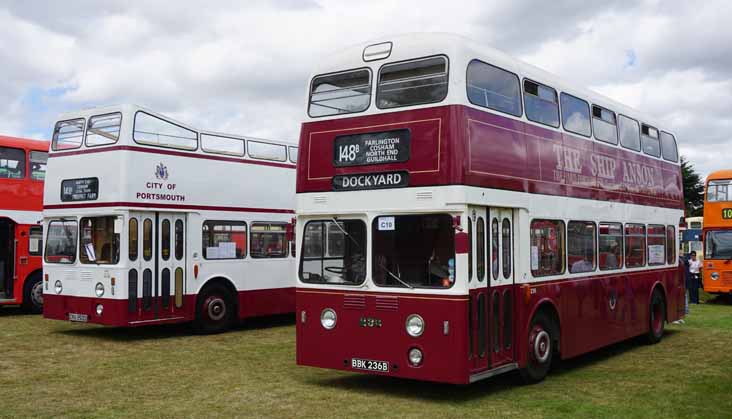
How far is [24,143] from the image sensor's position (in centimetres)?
2002

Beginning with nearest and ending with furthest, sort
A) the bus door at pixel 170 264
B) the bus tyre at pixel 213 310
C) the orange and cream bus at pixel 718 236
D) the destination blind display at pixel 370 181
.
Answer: the destination blind display at pixel 370 181, the bus door at pixel 170 264, the bus tyre at pixel 213 310, the orange and cream bus at pixel 718 236

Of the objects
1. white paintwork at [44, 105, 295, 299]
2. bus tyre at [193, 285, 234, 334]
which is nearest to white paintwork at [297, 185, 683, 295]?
white paintwork at [44, 105, 295, 299]

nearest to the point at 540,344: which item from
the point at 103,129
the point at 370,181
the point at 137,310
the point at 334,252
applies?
the point at 334,252

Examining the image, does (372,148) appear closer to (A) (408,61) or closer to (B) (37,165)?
(A) (408,61)

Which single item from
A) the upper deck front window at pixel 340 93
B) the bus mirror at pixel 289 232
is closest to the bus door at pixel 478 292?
the upper deck front window at pixel 340 93

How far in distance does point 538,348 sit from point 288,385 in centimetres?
340

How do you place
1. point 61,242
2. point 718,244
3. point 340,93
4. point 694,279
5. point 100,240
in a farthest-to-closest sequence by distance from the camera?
point 694,279 → point 718,244 → point 61,242 → point 100,240 → point 340,93

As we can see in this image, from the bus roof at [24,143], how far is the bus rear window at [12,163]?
127 millimetres

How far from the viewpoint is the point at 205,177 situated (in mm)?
16078

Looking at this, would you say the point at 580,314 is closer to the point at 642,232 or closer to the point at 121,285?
the point at 642,232

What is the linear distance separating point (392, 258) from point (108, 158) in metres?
7.28

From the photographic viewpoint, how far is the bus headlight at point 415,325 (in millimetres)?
9312

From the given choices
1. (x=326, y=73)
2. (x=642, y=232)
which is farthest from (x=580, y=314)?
(x=326, y=73)

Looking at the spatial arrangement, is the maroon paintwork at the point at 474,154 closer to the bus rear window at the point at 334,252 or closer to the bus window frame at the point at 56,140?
the bus rear window at the point at 334,252
